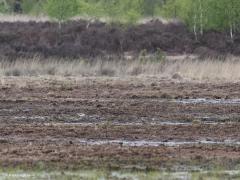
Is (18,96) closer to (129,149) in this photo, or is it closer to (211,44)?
(129,149)

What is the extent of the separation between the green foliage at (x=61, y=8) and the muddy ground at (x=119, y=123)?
2132 cm

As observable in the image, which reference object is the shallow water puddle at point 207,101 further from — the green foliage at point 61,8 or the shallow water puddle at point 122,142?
the green foliage at point 61,8

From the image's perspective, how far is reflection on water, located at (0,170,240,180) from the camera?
11.7 meters

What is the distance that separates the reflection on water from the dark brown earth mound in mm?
31017

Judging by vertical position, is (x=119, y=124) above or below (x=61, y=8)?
above

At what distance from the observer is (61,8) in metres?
52.0

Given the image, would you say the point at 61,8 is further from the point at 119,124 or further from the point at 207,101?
the point at 119,124

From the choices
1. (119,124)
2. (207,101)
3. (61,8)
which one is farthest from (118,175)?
(61,8)

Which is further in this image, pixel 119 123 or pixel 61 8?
pixel 61 8

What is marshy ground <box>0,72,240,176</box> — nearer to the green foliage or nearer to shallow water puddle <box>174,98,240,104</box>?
shallow water puddle <box>174,98,240,104</box>

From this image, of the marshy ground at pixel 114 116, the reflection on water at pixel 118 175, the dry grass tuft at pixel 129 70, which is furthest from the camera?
the dry grass tuft at pixel 129 70

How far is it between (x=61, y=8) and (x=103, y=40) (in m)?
4.68

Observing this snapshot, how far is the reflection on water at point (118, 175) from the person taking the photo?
38.3 feet

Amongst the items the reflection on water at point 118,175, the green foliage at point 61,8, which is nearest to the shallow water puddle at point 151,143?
the reflection on water at point 118,175
